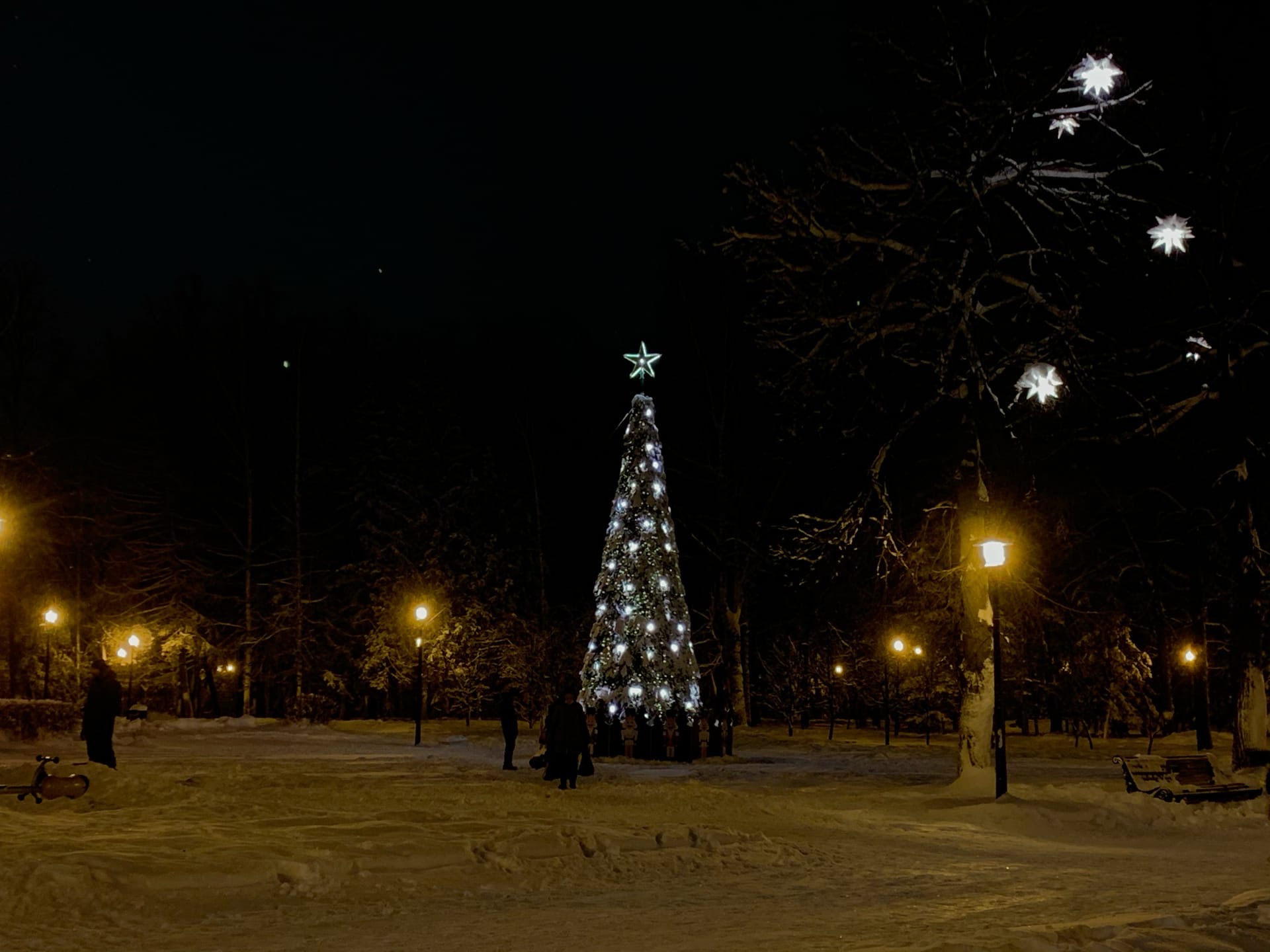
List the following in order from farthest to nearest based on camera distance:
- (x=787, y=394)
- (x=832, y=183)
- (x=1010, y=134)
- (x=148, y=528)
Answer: (x=148, y=528), (x=787, y=394), (x=832, y=183), (x=1010, y=134)

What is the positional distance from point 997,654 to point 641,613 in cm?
980

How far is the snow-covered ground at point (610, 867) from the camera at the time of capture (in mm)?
8320

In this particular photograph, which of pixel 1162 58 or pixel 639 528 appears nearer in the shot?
pixel 1162 58

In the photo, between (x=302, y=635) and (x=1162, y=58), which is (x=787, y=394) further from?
(x=302, y=635)

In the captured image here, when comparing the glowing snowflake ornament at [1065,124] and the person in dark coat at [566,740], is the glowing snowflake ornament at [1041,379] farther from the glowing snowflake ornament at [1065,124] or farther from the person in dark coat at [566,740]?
the person in dark coat at [566,740]

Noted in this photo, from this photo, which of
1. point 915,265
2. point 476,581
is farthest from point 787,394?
point 476,581

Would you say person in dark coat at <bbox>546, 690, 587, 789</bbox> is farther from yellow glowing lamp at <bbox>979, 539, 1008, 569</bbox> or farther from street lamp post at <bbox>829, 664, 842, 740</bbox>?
street lamp post at <bbox>829, 664, 842, 740</bbox>

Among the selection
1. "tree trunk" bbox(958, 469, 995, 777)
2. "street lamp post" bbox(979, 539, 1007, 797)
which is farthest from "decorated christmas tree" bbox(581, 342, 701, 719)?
"street lamp post" bbox(979, 539, 1007, 797)

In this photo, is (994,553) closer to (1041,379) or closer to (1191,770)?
(1041,379)

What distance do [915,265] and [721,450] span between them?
831 inches

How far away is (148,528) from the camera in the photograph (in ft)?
142

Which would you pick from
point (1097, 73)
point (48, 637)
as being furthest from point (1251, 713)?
point (48, 637)

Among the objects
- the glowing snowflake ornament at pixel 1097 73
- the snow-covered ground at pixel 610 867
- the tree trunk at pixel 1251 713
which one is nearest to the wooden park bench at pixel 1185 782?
the snow-covered ground at pixel 610 867

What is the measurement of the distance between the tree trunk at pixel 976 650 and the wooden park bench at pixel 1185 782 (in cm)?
194
